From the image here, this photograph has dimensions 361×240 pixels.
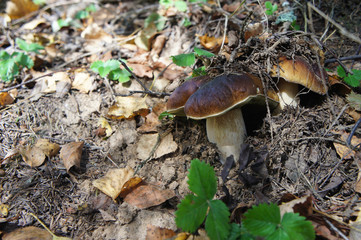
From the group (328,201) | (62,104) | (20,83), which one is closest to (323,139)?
(328,201)

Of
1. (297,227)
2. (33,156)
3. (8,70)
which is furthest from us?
(8,70)

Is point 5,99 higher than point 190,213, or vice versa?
point 5,99

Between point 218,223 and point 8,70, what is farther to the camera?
point 8,70

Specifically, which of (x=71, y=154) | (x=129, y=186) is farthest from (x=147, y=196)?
(x=71, y=154)

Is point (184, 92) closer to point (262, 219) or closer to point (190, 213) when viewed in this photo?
point (190, 213)

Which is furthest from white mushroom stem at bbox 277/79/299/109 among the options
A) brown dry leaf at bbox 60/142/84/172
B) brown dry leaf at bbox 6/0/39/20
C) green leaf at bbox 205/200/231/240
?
brown dry leaf at bbox 6/0/39/20

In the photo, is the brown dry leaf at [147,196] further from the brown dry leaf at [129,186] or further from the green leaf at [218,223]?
the green leaf at [218,223]

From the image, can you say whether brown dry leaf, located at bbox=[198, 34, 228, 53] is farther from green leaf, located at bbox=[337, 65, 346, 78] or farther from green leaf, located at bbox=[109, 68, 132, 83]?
green leaf, located at bbox=[337, 65, 346, 78]

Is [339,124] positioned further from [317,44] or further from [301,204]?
[301,204]
